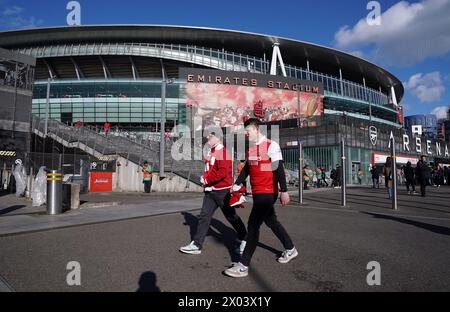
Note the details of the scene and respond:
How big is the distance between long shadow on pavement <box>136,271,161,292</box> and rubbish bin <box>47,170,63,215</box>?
6.01 m

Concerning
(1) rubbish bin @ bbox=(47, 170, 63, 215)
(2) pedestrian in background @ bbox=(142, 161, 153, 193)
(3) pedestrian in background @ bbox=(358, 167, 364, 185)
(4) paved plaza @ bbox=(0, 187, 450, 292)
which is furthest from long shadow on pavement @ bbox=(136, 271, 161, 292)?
(3) pedestrian in background @ bbox=(358, 167, 364, 185)

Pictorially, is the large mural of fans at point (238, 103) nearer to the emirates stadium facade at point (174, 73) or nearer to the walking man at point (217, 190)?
the emirates stadium facade at point (174, 73)

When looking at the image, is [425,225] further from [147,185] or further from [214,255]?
[147,185]

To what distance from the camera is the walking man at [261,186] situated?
387cm

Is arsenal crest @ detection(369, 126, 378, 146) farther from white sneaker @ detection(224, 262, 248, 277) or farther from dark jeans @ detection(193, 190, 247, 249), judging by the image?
white sneaker @ detection(224, 262, 248, 277)

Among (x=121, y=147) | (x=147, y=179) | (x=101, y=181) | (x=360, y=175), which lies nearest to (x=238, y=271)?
(x=147, y=179)

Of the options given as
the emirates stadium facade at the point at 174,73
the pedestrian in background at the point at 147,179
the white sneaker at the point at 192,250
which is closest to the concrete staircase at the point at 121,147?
the pedestrian in background at the point at 147,179

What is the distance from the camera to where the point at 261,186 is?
3975mm

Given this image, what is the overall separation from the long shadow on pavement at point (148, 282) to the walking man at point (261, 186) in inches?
33.4

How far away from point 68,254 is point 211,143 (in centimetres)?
276

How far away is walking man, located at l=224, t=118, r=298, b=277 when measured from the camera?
387 centimetres

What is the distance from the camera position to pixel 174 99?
52.8 m

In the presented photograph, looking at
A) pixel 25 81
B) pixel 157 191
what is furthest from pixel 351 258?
pixel 25 81

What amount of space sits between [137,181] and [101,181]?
2070mm
